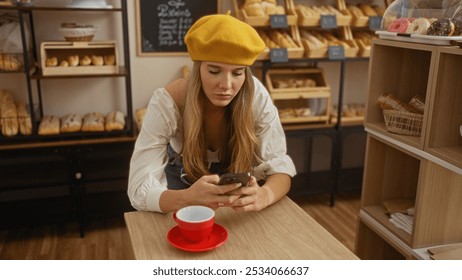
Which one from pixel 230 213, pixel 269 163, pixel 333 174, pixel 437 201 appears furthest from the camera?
pixel 333 174

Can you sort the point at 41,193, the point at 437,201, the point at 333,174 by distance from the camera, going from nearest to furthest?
the point at 437,201, the point at 41,193, the point at 333,174

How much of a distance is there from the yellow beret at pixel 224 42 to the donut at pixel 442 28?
627 mm

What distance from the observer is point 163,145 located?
142 cm

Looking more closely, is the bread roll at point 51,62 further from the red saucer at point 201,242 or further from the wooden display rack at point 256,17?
the red saucer at point 201,242

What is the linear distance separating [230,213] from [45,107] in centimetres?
206

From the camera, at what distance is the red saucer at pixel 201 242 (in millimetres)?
1028

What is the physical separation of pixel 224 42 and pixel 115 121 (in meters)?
1.63

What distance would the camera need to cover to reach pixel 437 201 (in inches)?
63.5

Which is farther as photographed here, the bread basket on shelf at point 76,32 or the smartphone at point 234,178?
the bread basket on shelf at point 76,32

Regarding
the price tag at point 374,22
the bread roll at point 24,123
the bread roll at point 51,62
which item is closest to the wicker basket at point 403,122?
the price tag at point 374,22

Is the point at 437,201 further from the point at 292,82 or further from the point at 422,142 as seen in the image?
the point at 292,82

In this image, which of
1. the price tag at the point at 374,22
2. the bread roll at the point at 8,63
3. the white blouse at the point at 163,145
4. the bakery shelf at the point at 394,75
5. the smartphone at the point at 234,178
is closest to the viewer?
the smartphone at the point at 234,178

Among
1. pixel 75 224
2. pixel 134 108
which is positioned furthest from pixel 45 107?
pixel 75 224

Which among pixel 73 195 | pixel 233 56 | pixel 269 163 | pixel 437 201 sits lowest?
pixel 73 195
